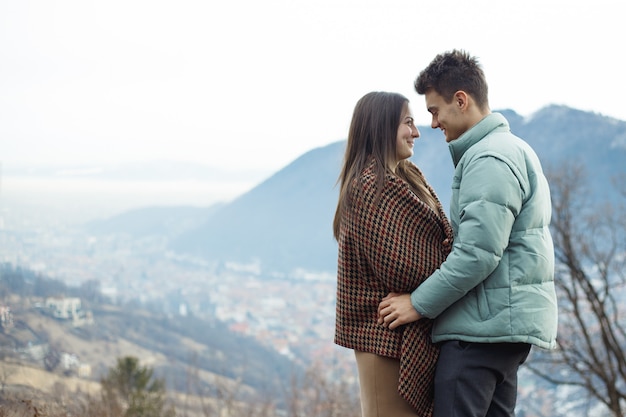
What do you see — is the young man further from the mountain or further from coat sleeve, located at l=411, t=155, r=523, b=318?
Answer: the mountain

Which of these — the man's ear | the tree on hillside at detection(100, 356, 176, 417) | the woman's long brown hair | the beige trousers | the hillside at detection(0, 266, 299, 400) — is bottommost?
the hillside at detection(0, 266, 299, 400)

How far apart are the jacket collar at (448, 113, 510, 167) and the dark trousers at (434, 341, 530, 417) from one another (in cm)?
61

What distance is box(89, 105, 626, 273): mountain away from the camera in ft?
81.3

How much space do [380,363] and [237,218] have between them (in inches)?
2355

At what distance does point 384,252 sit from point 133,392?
672cm

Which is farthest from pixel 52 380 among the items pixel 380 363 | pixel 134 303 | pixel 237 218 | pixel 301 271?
pixel 237 218

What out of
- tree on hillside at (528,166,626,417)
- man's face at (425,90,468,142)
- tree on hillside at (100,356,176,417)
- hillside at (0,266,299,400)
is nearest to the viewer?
man's face at (425,90,468,142)

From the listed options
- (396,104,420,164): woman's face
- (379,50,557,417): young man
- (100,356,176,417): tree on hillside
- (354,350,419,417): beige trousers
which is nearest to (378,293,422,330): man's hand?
(379,50,557,417): young man

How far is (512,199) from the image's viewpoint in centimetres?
190

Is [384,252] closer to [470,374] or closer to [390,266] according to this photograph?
[390,266]

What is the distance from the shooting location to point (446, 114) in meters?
2.12

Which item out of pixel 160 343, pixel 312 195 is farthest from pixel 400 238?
pixel 312 195

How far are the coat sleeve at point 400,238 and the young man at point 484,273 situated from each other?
0.20 feet

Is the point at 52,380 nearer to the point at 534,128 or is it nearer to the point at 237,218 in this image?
the point at 534,128
